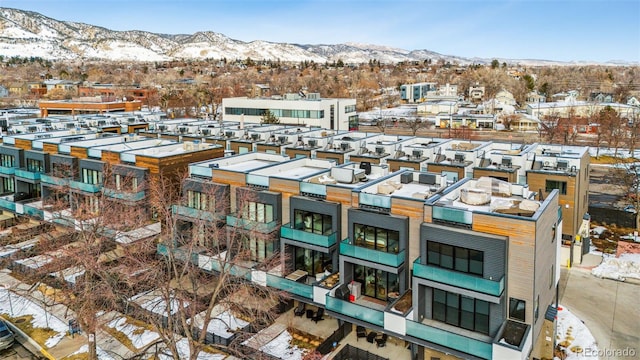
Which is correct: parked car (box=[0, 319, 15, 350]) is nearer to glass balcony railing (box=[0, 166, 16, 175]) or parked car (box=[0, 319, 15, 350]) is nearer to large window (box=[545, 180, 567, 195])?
glass balcony railing (box=[0, 166, 16, 175])

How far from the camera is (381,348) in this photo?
23.4 metres

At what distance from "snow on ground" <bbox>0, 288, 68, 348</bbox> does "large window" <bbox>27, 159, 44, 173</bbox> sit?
1299 centimetres

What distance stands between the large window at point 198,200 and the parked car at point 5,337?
11559 millimetres

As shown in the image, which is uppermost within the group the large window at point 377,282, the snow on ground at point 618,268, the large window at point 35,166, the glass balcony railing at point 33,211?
the large window at point 35,166

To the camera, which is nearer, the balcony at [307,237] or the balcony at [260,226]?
the balcony at [307,237]

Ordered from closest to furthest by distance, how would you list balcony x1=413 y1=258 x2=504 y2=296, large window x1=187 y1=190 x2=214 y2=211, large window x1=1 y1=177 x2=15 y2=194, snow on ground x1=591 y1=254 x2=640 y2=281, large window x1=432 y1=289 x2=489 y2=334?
balcony x1=413 y1=258 x2=504 y2=296 < large window x1=432 y1=289 x2=489 y2=334 < large window x1=187 y1=190 x2=214 y2=211 < snow on ground x1=591 y1=254 x2=640 y2=281 < large window x1=1 y1=177 x2=15 y2=194

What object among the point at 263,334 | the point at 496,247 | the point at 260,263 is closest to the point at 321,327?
the point at 263,334

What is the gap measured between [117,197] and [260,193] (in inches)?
480

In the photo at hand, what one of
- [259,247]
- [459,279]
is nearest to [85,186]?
[259,247]

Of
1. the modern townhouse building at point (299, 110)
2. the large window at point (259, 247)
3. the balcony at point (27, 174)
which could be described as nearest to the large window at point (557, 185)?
the large window at point (259, 247)

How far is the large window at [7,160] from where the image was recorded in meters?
43.3

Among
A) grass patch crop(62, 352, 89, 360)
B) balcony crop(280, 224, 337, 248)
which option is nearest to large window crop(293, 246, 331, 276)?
balcony crop(280, 224, 337, 248)

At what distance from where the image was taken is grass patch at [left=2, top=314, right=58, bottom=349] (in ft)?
81.4

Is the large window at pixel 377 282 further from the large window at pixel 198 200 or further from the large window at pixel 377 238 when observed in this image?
the large window at pixel 198 200
